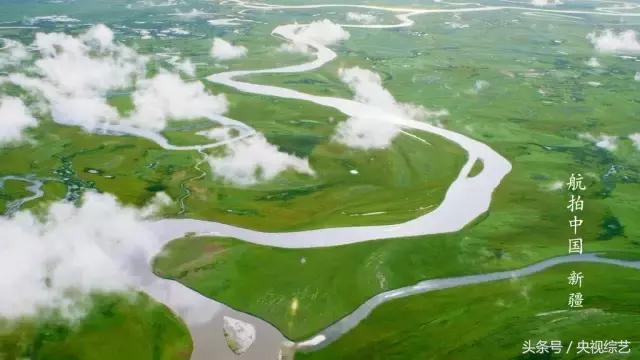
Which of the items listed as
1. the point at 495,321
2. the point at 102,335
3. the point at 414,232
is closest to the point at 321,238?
the point at 414,232

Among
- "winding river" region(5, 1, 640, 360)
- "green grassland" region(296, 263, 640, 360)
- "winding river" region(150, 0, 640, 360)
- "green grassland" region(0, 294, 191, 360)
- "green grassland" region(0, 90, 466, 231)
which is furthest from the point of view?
"green grassland" region(0, 90, 466, 231)

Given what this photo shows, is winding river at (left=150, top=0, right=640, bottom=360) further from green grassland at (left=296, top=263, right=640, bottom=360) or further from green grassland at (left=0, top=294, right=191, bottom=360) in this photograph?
green grassland at (left=0, top=294, right=191, bottom=360)

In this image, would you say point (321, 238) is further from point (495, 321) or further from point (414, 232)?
point (495, 321)

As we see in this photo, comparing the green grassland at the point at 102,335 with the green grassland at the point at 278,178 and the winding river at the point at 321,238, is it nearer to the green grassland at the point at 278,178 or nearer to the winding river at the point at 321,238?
the winding river at the point at 321,238

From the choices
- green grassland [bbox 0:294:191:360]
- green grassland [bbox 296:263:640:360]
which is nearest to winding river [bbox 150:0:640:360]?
green grassland [bbox 296:263:640:360]

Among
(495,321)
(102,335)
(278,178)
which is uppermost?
(278,178)

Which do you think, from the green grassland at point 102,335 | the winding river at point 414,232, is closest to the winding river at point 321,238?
Answer: the winding river at point 414,232

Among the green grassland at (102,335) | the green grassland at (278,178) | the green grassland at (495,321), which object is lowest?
the green grassland at (102,335)
